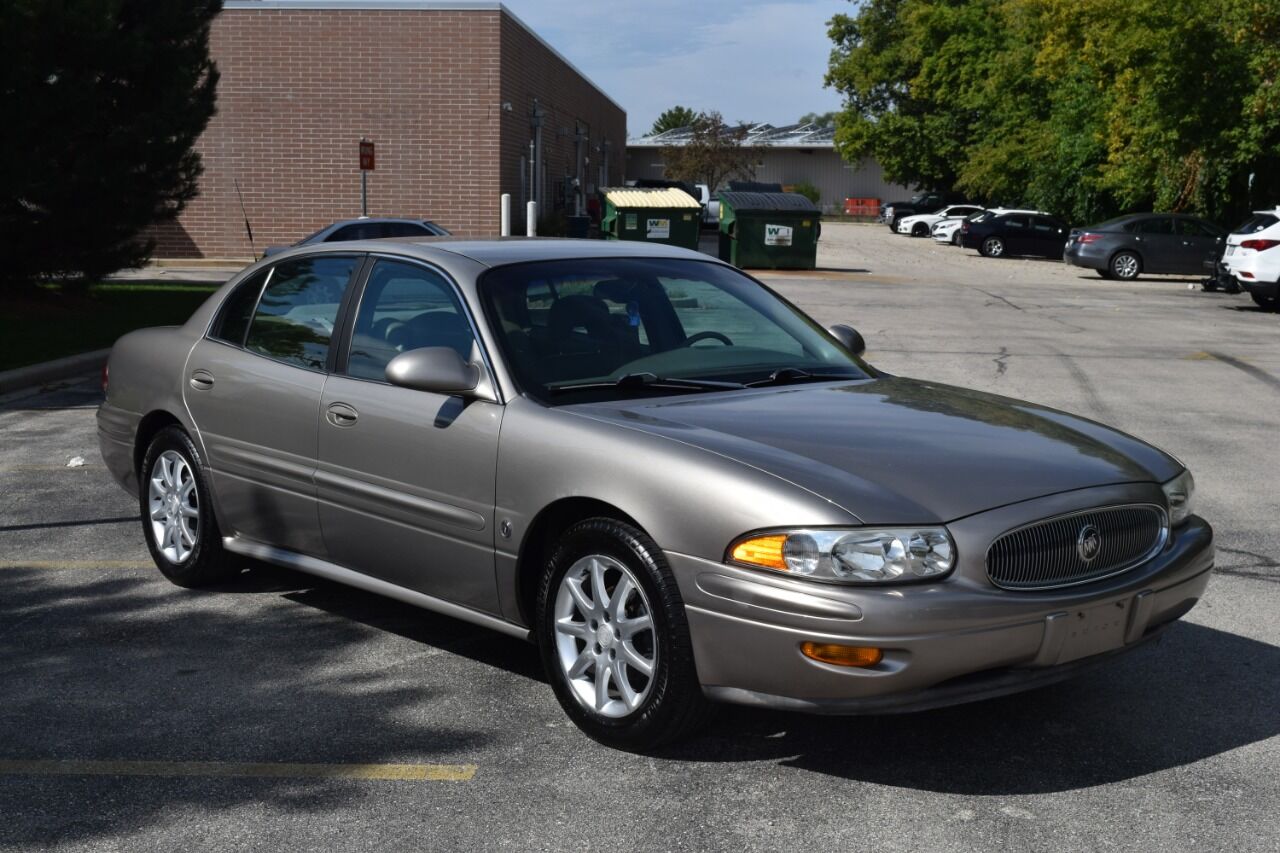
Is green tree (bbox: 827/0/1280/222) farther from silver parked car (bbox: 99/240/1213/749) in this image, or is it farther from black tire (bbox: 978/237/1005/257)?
silver parked car (bbox: 99/240/1213/749)

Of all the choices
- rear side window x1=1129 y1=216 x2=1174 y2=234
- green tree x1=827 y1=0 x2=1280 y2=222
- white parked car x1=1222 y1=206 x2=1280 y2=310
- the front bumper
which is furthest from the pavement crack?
rear side window x1=1129 y1=216 x2=1174 y2=234

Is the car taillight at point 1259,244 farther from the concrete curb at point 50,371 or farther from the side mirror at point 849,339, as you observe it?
the side mirror at point 849,339

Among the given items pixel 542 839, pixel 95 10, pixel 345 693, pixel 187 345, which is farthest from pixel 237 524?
pixel 95 10

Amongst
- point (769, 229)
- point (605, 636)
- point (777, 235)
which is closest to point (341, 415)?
point (605, 636)

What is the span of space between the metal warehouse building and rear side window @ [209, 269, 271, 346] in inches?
3454

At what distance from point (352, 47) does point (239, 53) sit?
2.58m

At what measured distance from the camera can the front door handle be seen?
5312mm

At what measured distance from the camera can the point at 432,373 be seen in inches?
190

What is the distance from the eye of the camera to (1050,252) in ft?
143

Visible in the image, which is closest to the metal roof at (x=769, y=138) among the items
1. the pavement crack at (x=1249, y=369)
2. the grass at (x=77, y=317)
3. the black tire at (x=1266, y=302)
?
the black tire at (x=1266, y=302)

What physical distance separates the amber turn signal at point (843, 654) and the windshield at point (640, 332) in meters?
1.32

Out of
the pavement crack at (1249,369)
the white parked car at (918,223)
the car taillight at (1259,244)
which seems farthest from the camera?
the white parked car at (918,223)

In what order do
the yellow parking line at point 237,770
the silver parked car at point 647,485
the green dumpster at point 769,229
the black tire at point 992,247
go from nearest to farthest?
the silver parked car at point 647,485, the yellow parking line at point 237,770, the green dumpster at point 769,229, the black tire at point 992,247

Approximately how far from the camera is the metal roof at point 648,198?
30750mm
